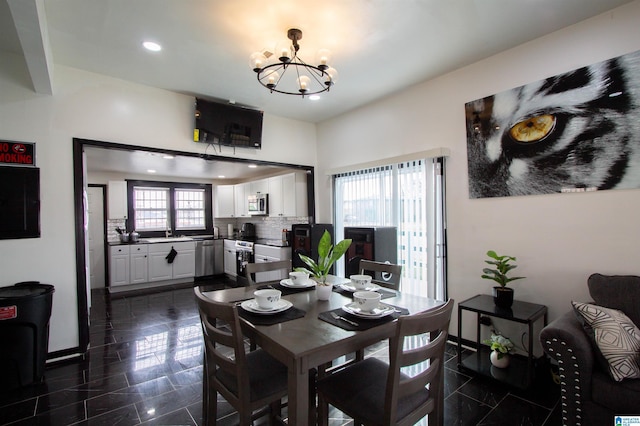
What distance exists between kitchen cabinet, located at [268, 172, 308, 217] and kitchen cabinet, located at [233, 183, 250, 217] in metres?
1.04

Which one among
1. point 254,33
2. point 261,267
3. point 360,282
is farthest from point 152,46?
point 360,282

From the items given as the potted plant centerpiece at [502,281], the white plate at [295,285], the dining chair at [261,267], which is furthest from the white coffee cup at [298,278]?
the potted plant centerpiece at [502,281]

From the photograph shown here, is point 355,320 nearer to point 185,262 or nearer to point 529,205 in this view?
point 529,205

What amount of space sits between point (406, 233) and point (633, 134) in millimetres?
1968

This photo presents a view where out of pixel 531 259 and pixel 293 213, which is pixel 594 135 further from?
pixel 293 213

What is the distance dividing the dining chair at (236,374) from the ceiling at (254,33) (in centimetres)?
182

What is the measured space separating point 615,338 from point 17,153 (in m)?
4.51

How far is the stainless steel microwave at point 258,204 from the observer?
568 cm

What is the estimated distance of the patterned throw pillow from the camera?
1590 millimetres

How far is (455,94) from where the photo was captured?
3037 mm

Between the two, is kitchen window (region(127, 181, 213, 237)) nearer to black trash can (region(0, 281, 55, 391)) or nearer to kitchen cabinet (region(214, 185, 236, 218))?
kitchen cabinet (region(214, 185, 236, 218))

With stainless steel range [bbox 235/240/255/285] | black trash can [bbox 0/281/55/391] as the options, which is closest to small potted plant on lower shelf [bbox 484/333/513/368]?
black trash can [bbox 0/281/55/391]

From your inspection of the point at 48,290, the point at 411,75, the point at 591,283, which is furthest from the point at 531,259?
the point at 48,290

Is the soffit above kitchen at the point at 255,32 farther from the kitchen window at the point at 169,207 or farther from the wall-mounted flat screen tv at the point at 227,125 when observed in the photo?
the kitchen window at the point at 169,207
